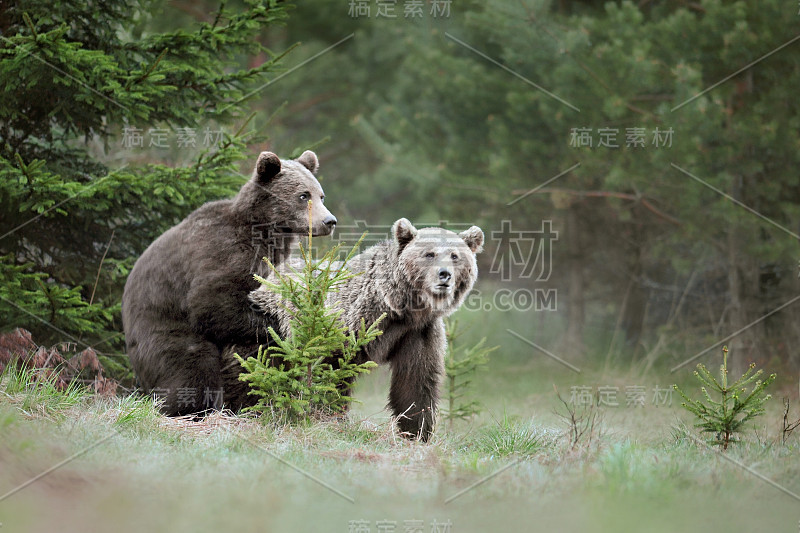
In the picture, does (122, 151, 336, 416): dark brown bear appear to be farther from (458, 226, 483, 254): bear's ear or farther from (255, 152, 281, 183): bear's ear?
(458, 226, 483, 254): bear's ear

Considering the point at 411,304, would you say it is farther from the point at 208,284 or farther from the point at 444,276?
the point at 208,284

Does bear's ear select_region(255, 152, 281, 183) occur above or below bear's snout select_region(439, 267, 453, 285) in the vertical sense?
above

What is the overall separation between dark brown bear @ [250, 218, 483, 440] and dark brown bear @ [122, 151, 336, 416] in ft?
1.55

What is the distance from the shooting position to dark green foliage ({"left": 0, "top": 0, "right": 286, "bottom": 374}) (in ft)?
23.1

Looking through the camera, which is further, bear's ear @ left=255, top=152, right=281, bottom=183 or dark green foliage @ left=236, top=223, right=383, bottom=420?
bear's ear @ left=255, top=152, right=281, bottom=183

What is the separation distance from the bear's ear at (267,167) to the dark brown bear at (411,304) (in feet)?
3.58

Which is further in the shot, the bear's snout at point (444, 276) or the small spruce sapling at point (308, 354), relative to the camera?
the bear's snout at point (444, 276)

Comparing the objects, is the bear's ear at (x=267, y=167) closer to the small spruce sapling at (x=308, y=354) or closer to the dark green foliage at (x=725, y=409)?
the small spruce sapling at (x=308, y=354)

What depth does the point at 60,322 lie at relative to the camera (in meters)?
7.25

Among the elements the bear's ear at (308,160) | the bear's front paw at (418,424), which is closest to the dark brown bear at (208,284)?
the bear's ear at (308,160)

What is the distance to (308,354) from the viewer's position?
18.4 feet

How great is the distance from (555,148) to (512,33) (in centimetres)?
195

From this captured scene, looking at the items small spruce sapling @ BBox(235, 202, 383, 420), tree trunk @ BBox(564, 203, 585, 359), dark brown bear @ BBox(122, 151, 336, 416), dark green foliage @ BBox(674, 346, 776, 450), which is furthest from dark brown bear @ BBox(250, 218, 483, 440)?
tree trunk @ BBox(564, 203, 585, 359)

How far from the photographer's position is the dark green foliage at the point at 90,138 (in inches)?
277
